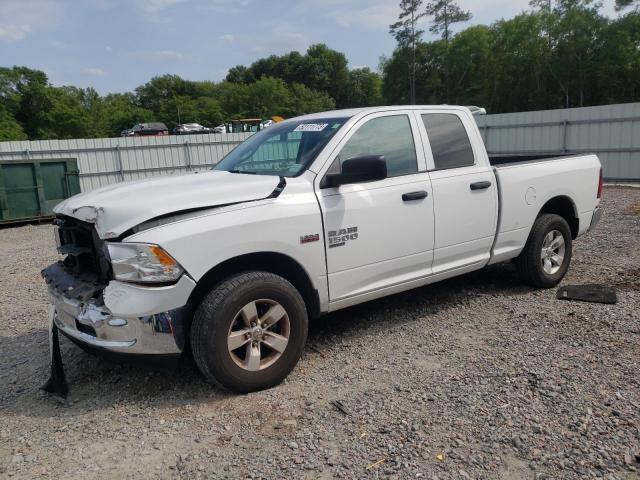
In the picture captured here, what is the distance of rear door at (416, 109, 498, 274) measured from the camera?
4.43m

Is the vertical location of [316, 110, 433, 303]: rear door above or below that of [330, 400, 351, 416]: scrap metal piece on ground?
above

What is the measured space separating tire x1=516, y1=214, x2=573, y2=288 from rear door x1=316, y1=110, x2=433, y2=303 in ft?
4.93

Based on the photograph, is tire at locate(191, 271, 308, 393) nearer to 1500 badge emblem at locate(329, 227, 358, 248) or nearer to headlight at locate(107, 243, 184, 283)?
headlight at locate(107, 243, 184, 283)

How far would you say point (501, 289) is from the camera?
559 cm

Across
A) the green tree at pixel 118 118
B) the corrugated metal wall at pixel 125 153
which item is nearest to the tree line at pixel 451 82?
the green tree at pixel 118 118

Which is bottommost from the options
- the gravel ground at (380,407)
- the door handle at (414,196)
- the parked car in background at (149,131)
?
the gravel ground at (380,407)

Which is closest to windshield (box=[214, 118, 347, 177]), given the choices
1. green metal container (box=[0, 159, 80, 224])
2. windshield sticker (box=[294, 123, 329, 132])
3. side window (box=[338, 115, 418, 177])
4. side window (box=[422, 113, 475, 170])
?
windshield sticker (box=[294, 123, 329, 132])

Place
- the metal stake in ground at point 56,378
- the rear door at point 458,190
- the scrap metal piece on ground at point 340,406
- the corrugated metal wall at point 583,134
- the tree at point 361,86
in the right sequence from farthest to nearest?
the tree at point 361,86 → the corrugated metal wall at point 583,134 → the rear door at point 458,190 → the metal stake in ground at point 56,378 → the scrap metal piece on ground at point 340,406

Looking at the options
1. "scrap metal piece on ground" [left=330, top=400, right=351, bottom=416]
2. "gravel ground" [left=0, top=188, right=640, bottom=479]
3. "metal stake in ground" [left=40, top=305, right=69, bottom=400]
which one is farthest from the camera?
"metal stake in ground" [left=40, top=305, right=69, bottom=400]

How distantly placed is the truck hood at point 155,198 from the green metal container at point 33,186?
1069 cm

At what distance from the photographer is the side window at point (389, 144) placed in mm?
4035

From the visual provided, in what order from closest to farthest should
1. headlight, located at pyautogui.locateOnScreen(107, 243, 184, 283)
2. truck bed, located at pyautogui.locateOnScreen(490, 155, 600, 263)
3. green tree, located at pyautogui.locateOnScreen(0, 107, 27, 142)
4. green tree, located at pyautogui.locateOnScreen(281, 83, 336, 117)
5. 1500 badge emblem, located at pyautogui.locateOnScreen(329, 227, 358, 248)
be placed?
headlight, located at pyautogui.locateOnScreen(107, 243, 184, 283), 1500 badge emblem, located at pyautogui.locateOnScreen(329, 227, 358, 248), truck bed, located at pyautogui.locateOnScreen(490, 155, 600, 263), green tree, located at pyautogui.locateOnScreen(0, 107, 27, 142), green tree, located at pyautogui.locateOnScreen(281, 83, 336, 117)

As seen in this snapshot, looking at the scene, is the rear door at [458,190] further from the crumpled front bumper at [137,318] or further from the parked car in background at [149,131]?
the parked car in background at [149,131]

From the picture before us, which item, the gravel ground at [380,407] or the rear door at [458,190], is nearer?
the gravel ground at [380,407]
